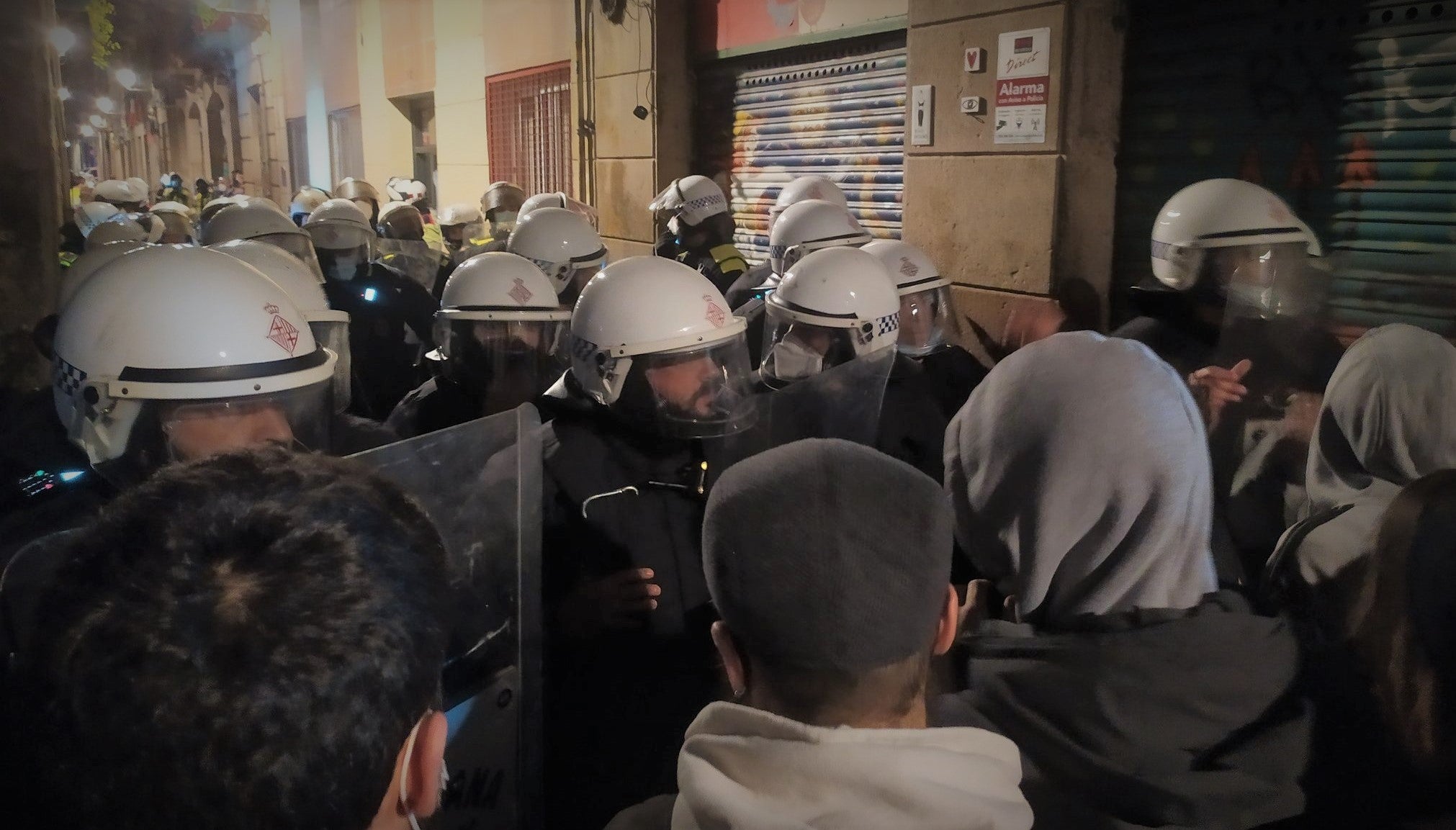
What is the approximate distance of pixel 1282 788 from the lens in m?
1.39

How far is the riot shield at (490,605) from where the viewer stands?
1.63m

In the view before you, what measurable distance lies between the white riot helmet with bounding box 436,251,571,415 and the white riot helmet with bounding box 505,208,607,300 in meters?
1.47

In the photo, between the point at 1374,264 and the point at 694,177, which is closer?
the point at 1374,264

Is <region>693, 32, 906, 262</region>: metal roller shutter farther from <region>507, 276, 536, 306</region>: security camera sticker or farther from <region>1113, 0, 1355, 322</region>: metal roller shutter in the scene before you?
<region>507, 276, 536, 306</region>: security camera sticker

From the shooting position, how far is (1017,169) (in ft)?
16.4

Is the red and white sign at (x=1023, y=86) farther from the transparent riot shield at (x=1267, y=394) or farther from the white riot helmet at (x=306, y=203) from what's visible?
the white riot helmet at (x=306, y=203)

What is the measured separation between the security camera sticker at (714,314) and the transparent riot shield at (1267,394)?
5.12ft

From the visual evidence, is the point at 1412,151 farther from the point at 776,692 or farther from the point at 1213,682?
the point at 776,692

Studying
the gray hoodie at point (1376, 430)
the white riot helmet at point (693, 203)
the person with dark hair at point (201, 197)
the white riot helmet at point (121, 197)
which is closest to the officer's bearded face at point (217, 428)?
the gray hoodie at point (1376, 430)

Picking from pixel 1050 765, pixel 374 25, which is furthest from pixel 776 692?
pixel 374 25

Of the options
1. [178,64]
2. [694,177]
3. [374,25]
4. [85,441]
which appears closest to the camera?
[85,441]

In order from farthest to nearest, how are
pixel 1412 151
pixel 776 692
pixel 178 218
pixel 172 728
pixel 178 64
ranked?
1. pixel 178 64
2. pixel 178 218
3. pixel 1412 151
4. pixel 776 692
5. pixel 172 728

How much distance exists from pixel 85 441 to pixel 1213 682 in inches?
85.4

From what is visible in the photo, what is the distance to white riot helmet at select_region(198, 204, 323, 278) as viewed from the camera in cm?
486
